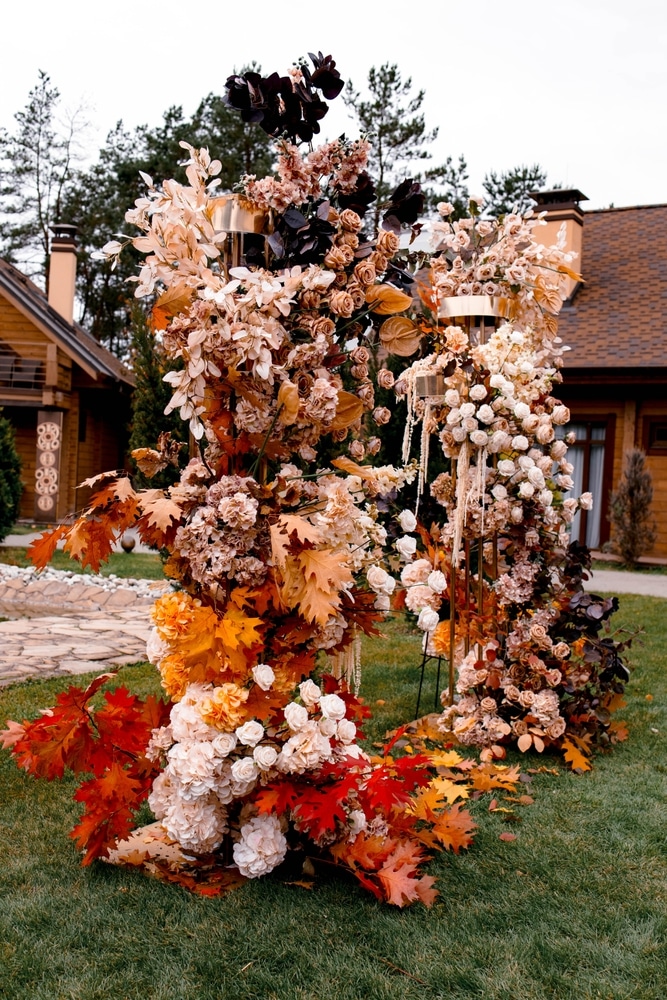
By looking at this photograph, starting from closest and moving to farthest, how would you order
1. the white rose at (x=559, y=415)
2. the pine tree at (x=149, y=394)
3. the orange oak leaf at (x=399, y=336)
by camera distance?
1. the orange oak leaf at (x=399, y=336)
2. the white rose at (x=559, y=415)
3. the pine tree at (x=149, y=394)

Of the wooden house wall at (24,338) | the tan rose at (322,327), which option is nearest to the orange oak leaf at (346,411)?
the tan rose at (322,327)

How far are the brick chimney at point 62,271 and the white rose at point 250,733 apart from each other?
17.4 metres

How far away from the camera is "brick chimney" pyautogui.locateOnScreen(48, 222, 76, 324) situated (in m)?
18.8

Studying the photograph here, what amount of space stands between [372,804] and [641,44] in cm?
933

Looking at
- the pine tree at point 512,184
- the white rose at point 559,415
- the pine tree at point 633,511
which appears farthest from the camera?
the pine tree at point 512,184

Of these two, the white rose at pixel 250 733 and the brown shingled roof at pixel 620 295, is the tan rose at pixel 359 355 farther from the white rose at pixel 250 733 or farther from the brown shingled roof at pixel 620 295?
the brown shingled roof at pixel 620 295

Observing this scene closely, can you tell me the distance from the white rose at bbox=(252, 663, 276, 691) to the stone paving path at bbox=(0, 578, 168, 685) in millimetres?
2962

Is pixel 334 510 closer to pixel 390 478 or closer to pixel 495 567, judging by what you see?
pixel 390 478

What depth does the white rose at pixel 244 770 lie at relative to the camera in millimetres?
2629

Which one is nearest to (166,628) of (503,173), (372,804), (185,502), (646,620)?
(185,502)

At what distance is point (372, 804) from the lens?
2.71 metres

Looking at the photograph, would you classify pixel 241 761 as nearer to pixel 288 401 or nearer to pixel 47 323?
pixel 288 401

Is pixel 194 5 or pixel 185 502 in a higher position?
pixel 194 5

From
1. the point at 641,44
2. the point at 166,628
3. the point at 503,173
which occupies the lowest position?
the point at 166,628
